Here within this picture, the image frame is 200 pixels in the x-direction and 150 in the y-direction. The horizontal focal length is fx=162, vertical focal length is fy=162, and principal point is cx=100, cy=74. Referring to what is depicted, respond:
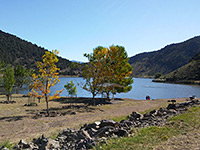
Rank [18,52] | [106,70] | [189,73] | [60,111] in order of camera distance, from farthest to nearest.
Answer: [18,52]
[189,73]
[106,70]
[60,111]

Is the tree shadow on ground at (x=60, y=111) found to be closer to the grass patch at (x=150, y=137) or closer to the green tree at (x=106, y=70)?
the green tree at (x=106, y=70)

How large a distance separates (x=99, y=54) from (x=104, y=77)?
366cm

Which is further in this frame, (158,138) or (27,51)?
(27,51)

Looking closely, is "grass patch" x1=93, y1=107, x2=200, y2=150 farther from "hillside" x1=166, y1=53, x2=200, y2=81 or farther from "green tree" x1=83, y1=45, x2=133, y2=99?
"hillside" x1=166, y1=53, x2=200, y2=81

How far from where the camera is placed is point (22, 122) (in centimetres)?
1341

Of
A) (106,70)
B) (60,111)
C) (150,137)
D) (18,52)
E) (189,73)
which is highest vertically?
(18,52)

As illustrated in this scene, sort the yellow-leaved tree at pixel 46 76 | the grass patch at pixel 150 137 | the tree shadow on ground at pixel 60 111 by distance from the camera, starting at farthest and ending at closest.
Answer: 1. the yellow-leaved tree at pixel 46 76
2. the tree shadow on ground at pixel 60 111
3. the grass patch at pixel 150 137

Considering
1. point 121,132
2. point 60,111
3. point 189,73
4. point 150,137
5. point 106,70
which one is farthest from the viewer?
point 189,73

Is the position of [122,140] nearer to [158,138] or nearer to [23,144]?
[158,138]

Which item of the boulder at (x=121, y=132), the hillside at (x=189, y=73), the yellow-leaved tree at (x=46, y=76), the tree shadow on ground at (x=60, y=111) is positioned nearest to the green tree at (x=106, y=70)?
the tree shadow on ground at (x=60, y=111)

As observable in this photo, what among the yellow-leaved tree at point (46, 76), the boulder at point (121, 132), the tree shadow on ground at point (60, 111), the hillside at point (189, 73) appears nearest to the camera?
the boulder at point (121, 132)

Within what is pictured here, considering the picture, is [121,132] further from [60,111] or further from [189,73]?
[189,73]

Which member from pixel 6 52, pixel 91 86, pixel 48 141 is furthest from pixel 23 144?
pixel 6 52

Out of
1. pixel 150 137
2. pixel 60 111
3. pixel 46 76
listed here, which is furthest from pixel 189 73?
pixel 150 137
